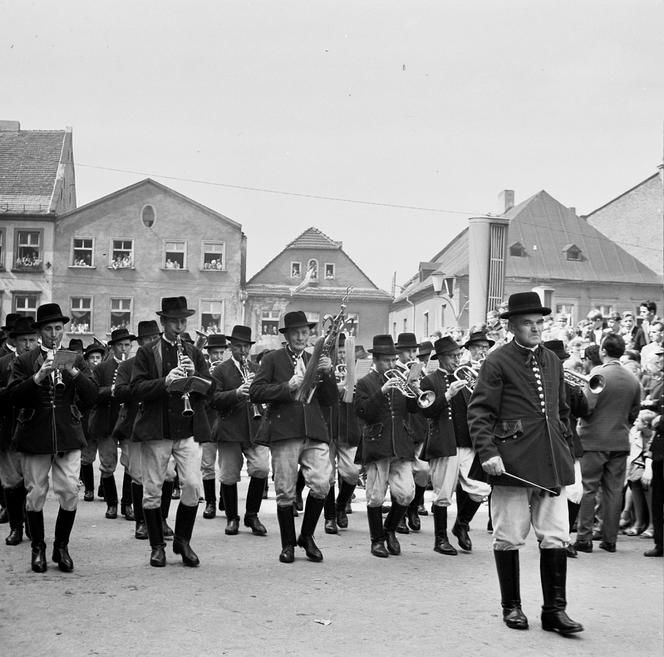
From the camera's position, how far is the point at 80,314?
2769cm

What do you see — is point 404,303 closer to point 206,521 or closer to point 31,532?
point 206,521

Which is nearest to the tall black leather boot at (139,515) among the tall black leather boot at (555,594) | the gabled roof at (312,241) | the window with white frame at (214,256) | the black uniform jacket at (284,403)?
the black uniform jacket at (284,403)

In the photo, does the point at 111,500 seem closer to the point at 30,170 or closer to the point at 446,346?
the point at 446,346

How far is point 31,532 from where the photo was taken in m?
8.66

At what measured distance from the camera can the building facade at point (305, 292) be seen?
22.7 metres

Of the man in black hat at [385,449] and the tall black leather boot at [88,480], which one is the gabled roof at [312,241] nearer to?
the tall black leather boot at [88,480]

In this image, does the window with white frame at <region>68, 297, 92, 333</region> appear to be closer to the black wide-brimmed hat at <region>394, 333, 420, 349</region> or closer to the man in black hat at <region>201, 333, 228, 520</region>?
the man in black hat at <region>201, 333, 228, 520</region>

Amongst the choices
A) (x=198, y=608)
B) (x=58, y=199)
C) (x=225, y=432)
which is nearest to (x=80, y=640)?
(x=198, y=608)

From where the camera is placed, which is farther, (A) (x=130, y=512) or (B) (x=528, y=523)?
(A) (x=130, y=512)

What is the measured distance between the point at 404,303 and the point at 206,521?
2252cm

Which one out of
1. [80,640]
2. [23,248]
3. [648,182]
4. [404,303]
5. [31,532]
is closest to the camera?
[80,640]

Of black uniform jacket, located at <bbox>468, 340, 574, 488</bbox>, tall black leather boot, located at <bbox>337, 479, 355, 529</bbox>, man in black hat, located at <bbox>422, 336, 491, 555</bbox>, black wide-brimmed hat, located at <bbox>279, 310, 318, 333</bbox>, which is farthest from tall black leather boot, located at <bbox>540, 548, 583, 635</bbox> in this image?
tall black leather boot, located at <bbox>337, 479, 355, 529</bbox>

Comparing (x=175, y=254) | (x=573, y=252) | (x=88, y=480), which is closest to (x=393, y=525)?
(x=88, y=480)

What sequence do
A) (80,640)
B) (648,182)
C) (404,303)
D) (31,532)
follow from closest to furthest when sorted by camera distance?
1. (80,640)
2. (31,532)
3. (404,303)
4. (648,182)
